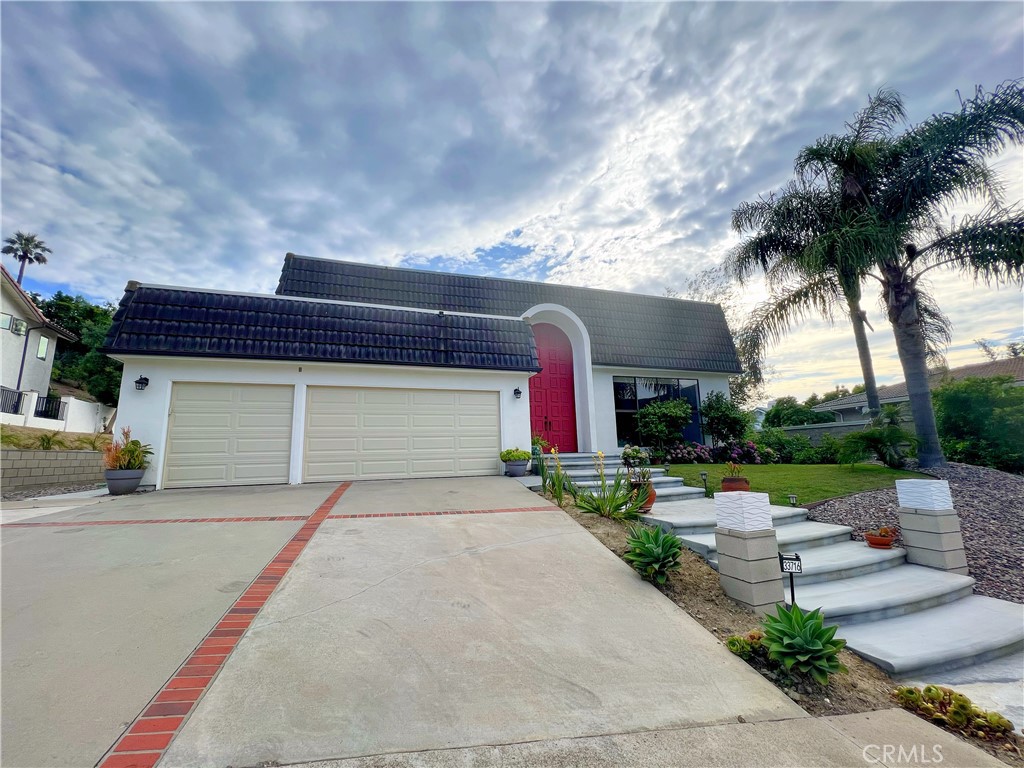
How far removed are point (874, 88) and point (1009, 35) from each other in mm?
2351

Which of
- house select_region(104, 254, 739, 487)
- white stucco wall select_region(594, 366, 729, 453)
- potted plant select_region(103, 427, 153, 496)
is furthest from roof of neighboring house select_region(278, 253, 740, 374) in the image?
potted plant select_region(103, 427, 153, 496)

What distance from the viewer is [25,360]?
18734 mm

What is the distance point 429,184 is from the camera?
11.9 meters

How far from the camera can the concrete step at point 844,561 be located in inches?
179

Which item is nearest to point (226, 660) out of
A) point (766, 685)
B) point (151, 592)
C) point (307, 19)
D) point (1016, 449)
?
point (151, 592)

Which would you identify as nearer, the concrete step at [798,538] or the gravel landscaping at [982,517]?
the gravel landscaping at [982,517]

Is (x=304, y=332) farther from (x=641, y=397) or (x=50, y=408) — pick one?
(x=50, y=408)

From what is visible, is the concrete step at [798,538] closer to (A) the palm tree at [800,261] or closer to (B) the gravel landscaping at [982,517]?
(B) the gravel landscaping at [982,517]

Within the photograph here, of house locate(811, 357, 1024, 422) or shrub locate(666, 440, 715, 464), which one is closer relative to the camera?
shrub locate(666, 440, 715, 464)

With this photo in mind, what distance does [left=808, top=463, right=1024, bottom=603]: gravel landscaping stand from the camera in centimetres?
484

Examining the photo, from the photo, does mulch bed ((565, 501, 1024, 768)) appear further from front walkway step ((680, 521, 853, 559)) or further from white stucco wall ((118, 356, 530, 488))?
white stucco wall ((118, 356, 530, 488))

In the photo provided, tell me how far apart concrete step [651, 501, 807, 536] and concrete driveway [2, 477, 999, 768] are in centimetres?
121

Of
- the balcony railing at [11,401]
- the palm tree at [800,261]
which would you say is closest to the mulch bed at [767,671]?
the palm tree at [800,261]

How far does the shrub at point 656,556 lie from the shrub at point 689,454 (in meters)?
8.85
